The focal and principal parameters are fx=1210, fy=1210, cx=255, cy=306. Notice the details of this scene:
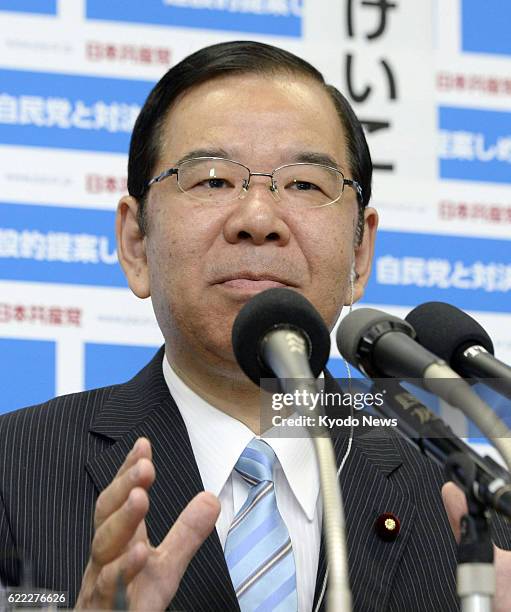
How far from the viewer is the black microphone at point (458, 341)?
1825 millimetres

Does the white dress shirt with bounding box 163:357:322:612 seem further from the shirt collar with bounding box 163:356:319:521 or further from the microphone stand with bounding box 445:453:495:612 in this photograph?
the microphone stand with bounding box 445:453:495:612

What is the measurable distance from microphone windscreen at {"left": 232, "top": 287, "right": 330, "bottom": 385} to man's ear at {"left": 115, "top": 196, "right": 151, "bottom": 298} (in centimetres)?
106

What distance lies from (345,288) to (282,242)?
0.26m

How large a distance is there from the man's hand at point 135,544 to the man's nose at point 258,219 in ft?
2.57

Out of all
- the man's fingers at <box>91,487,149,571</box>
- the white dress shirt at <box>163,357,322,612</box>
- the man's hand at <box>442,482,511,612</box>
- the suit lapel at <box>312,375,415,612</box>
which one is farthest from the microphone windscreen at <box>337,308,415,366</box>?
the white dress shirt at <box>163,357,322,612</box>

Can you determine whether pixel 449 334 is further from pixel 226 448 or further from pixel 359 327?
pixel 226 448

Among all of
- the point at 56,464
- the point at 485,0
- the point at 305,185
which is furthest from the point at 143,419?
the point at 485,0

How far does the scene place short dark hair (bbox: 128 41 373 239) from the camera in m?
2.91

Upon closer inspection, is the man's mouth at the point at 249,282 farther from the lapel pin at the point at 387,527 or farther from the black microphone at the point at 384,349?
the black microphone at the point at 384,349

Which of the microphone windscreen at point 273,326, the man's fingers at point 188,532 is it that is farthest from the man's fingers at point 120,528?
the microphone windscreen at point 273,326

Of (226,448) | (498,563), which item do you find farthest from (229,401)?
(498,563)

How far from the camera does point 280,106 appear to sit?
2809 millimetres

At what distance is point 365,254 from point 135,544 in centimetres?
140

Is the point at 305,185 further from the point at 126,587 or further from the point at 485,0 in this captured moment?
the point at 485,0
